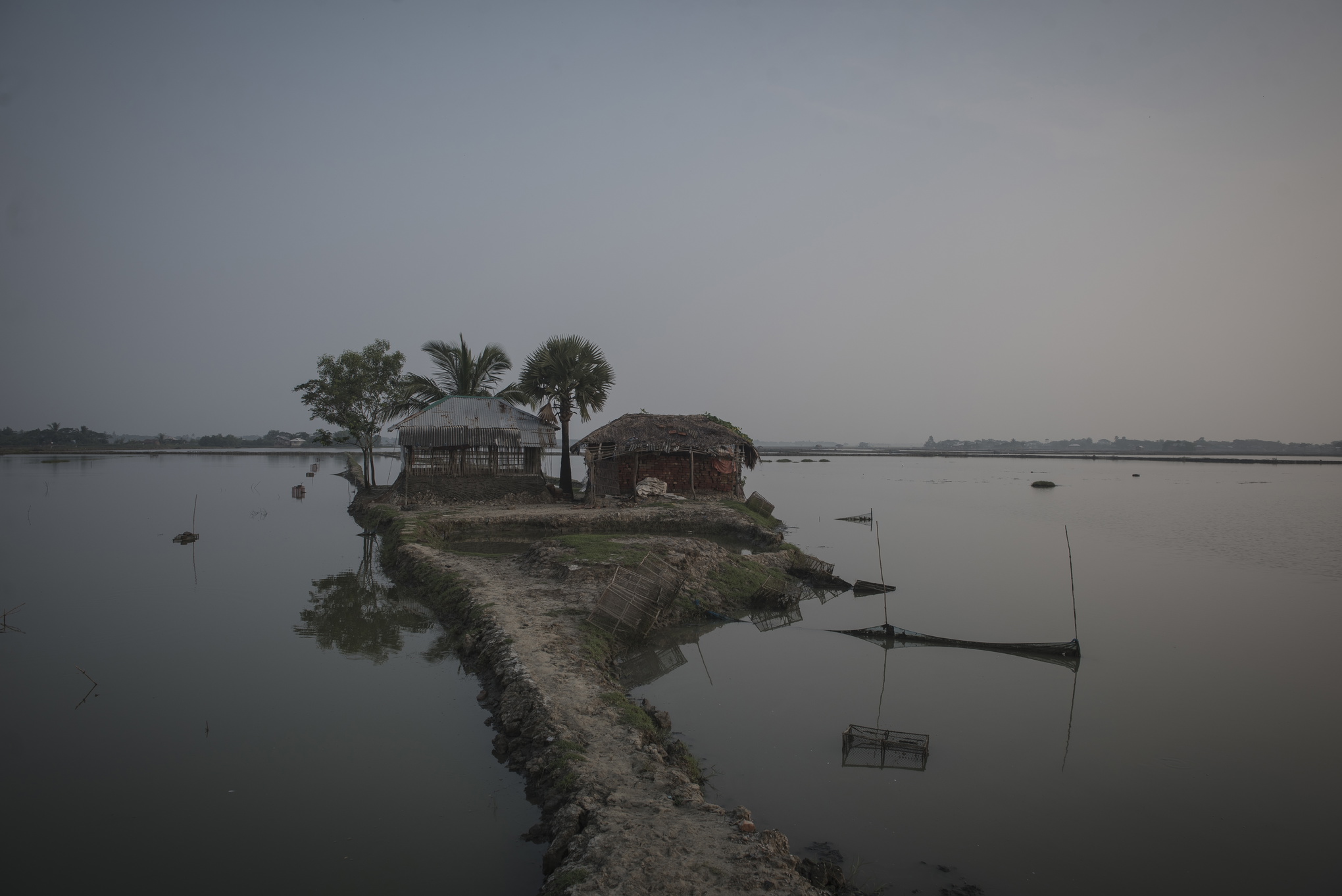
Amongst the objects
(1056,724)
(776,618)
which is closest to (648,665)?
(776,618)

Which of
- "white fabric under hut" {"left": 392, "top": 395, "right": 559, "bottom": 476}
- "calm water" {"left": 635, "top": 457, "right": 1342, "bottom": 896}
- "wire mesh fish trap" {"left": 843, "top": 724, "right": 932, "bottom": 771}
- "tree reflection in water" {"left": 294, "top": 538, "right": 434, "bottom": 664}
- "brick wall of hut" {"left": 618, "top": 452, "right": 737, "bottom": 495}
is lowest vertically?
"calm water" {"left": 635, "top": 457, "right": 1342, "bottom": 896}

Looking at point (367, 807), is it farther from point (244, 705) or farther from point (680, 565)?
point (680, 565)

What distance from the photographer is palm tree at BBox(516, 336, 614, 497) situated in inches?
1097

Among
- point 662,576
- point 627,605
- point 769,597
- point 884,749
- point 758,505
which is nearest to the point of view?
point 884,749

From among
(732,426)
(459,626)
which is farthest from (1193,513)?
(459,626)

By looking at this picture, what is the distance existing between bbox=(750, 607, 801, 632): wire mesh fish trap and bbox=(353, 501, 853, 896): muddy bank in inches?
27.5

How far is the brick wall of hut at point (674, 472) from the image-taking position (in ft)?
86.0

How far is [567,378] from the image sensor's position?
91.3ft

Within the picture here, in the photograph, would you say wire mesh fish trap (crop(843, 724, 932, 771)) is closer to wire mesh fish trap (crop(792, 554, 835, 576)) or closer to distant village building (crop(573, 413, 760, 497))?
wire mesh fish trap (crop(792, 554, 835, 576))

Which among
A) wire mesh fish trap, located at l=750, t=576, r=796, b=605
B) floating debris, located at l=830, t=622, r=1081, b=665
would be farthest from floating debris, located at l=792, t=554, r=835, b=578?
floating debris, located at l=830, t=622, r=1081, b=665

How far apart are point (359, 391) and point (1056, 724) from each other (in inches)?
1147

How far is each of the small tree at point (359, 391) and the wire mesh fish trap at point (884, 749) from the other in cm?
2601

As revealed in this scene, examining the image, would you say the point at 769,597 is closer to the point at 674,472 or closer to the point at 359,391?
the point at 674,472

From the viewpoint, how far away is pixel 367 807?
6.09 meters
